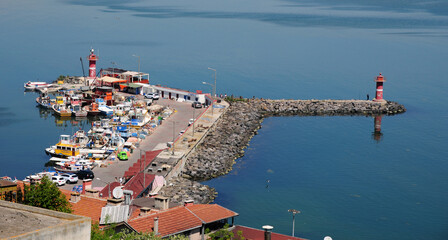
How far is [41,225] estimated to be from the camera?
12234mm

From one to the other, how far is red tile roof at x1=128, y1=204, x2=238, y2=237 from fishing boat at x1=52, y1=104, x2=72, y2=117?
43227 millimetres

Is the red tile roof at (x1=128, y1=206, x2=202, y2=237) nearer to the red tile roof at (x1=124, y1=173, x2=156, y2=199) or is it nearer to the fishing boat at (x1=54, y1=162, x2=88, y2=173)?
the red tile roof at (x1=124, y1=173, x2=156, y2=199)

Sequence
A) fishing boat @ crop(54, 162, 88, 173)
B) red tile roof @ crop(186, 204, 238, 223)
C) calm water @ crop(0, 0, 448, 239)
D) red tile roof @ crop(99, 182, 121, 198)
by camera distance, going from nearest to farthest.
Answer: red tile roof @ crop(186, 204, 238, 223) < red tile roof @ crop(99, 182, 121, 198) < calm water @ crop(0, 0, 448, 239) < fishing boat @ crop(54, 162, 88, 173)

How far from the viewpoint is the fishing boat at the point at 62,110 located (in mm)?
69438

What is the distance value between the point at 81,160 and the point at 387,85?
56809mm

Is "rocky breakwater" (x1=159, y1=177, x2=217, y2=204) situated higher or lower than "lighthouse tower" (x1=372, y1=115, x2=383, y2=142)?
lower

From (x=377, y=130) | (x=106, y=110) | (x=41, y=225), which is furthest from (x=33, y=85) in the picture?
(x=41, y=225)

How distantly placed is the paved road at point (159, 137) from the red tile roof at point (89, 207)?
13.9 meters

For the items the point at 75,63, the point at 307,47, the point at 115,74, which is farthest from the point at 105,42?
the point at 115,74

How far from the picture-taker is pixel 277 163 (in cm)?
5306

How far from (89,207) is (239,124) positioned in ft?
122

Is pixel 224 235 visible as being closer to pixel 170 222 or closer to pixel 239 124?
pixel 170 222

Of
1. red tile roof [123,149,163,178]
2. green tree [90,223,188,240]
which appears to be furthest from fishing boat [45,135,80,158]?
green tree [90,223,188,240]

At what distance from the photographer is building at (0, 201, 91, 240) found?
11859 millimetres
